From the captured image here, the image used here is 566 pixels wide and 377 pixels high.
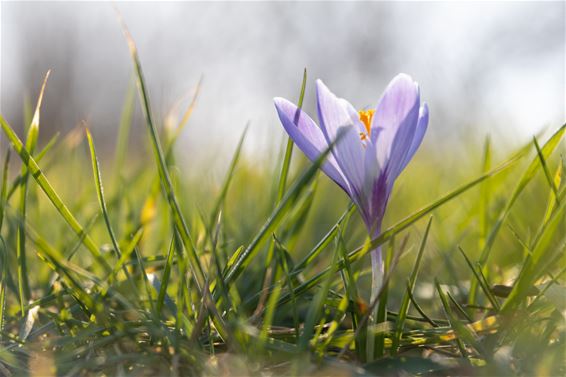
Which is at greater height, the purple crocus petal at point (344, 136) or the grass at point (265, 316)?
the purple crocus petal at point (344, 136)

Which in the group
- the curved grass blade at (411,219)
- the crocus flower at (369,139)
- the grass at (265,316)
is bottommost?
the grass at (265,316)

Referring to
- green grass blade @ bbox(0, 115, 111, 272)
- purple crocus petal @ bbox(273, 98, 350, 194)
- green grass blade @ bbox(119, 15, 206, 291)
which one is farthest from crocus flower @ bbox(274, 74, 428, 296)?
green grass blade @ bbox(0, 115, 111, 272)

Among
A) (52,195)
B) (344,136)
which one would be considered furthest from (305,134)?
(52,195)

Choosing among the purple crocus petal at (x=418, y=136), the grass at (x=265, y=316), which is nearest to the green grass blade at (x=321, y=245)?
the grass at (x=265, y=316)

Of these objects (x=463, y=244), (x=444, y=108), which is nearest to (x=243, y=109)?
(x=463, y=244)

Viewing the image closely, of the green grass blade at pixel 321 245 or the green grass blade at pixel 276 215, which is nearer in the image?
the green grass blade at pixel 276 215

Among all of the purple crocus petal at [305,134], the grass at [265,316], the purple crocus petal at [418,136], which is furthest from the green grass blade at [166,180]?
the purple crocus petal at [418,136]

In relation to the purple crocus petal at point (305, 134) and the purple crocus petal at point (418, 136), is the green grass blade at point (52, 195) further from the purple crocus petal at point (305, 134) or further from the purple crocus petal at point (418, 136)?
the purple crocus petal at point (418, 136)
